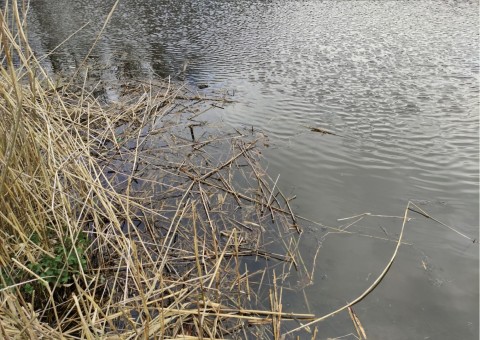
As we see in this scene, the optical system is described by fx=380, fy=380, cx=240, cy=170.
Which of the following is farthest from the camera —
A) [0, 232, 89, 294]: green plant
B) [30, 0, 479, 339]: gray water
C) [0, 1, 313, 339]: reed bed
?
[30, 0, 479, 339]: gray water

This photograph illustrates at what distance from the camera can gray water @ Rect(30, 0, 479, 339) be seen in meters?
2.75

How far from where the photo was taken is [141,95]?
594cm

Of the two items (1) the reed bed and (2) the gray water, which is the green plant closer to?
(1) the reed bed

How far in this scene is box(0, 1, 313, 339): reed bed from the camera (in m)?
2.02

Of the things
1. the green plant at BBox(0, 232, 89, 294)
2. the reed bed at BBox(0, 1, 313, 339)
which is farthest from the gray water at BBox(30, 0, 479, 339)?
the green plant at BBox(0, 232, 89, 294)

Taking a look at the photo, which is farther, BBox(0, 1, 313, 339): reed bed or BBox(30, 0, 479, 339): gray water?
BBox(30, 0, 479, 339): gray water

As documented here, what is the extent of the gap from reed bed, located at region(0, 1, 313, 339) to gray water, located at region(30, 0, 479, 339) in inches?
15.0

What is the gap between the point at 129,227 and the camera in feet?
8.86

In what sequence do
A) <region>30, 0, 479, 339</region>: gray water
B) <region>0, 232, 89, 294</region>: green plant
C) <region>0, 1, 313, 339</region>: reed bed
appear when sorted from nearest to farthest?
<region>0, 1, 313, 339</region>: reed bed
<region>0, 232, 89, 294</region>: green plant
<region>30, 0, 479, 339</region>: gray water

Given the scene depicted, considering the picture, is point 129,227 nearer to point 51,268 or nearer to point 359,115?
point 51,268

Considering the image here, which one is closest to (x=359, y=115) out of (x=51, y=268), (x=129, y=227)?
(x=129, y=227)

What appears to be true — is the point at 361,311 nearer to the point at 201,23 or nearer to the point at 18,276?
the point at 18,276

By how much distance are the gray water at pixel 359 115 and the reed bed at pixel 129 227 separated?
1.25 ft

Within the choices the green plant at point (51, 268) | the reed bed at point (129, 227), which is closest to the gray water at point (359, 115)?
the reed bed at point (129, 227)
